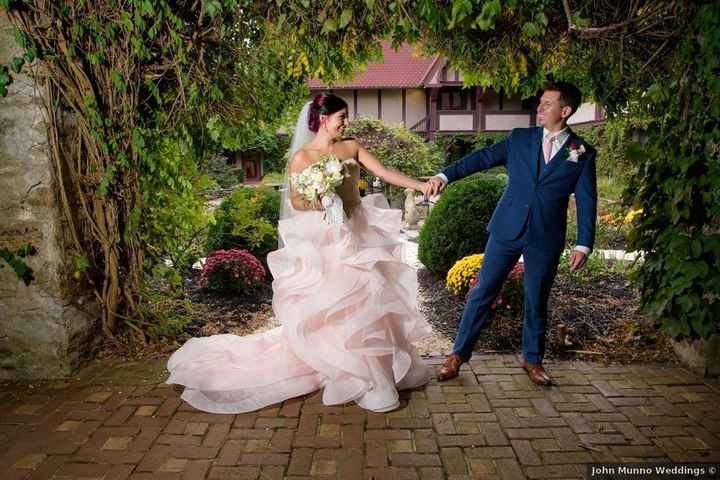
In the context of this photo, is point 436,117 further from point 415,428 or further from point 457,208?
point 415,428

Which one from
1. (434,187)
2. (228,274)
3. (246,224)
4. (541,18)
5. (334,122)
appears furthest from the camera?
(246,224)

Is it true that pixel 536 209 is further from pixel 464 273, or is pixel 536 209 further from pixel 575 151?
pixel 464 273

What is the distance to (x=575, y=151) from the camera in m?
3.59

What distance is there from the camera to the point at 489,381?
156 inches

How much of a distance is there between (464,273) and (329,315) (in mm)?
2823

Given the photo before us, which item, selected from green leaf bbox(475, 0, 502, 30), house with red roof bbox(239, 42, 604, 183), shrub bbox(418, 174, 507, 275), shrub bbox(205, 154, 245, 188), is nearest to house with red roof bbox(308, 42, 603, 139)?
house with red roof bbox(239, 42, 604, 183)

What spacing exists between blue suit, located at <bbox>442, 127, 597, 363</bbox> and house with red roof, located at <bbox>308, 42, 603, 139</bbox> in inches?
782

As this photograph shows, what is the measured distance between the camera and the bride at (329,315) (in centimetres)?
357

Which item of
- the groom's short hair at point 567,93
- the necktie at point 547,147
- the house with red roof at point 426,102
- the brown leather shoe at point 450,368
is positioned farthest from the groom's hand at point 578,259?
the house with red roof at point 426,102

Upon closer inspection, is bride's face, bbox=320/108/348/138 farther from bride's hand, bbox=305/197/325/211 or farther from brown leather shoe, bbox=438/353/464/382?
brown leather shoe, bbox=438/353/464/382

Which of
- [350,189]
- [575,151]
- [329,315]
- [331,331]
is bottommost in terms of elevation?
[331,331]

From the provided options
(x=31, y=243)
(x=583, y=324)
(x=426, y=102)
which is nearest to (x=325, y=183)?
(x=31, y=243)

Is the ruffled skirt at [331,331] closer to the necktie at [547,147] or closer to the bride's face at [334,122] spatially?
the bride's face at [334,122]

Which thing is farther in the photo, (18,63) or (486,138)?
(486,138)
